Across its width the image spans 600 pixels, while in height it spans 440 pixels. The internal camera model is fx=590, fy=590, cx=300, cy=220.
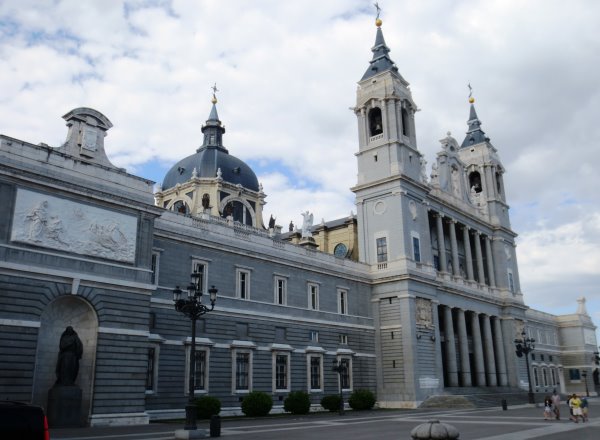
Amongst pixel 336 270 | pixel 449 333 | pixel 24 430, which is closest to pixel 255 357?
pixel 336 270

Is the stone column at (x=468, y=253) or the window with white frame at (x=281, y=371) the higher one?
the stone column at (x=468, y=253)

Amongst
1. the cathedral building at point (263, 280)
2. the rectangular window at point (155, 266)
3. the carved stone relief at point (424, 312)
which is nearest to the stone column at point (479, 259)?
the cathedral building at point (263, 280)

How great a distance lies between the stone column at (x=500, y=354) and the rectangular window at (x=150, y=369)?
4119 cm

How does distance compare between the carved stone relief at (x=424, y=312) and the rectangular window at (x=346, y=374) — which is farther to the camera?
the carved stone relief at (x=424, y=312)

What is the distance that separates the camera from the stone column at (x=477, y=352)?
57.8 metres

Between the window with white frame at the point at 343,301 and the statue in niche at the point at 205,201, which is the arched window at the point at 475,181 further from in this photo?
the statue in niche at the point at 205,201

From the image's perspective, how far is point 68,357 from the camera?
25.3 meters

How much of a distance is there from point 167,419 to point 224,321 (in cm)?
704

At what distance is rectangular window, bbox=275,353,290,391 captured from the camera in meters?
39.3

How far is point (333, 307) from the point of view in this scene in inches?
1795

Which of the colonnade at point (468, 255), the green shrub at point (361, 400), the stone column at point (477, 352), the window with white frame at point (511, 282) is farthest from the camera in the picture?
the window with white frame at point (511, 282)

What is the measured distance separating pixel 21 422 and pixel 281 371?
3160 centimetres

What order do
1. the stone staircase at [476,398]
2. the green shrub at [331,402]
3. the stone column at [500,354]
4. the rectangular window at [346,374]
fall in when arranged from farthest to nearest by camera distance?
the stone column at [500,354], the stone staircase at [476,398], the rectangular window at [346,374], the green shrub at [331,402]

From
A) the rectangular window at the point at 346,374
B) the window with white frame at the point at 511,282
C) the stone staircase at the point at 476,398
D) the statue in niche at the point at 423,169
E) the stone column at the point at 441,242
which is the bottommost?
the stone staircase at the point at 476,398
